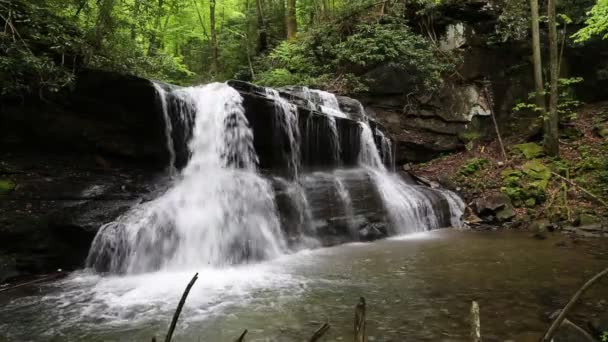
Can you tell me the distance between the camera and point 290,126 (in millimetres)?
11594

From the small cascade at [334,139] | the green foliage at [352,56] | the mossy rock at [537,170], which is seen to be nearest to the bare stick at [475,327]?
the small cascade at [334,139]

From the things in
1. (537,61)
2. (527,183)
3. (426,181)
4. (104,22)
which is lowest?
(527,183)

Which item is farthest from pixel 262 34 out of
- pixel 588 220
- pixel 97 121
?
pixel 588 220

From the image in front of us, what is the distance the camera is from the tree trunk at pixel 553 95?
1263cm

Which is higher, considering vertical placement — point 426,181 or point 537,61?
point 537,61

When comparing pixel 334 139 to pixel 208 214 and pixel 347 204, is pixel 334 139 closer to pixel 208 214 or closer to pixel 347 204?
pixel 347 204

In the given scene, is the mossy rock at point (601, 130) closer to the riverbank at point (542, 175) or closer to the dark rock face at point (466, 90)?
the riverbank at point (542, 175)

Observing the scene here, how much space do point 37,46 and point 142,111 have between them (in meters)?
2.54

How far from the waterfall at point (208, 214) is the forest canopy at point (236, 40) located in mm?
2607

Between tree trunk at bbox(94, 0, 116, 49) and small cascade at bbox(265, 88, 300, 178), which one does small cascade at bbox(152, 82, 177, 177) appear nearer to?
tree trunk at bbox(94, 0, 116, 49)

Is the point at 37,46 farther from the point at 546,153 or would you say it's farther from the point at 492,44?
the point at 492,44

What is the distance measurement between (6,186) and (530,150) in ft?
47.8

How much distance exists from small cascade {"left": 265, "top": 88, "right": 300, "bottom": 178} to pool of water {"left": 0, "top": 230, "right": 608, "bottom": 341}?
4.06 metres

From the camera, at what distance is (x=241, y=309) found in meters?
5.30
